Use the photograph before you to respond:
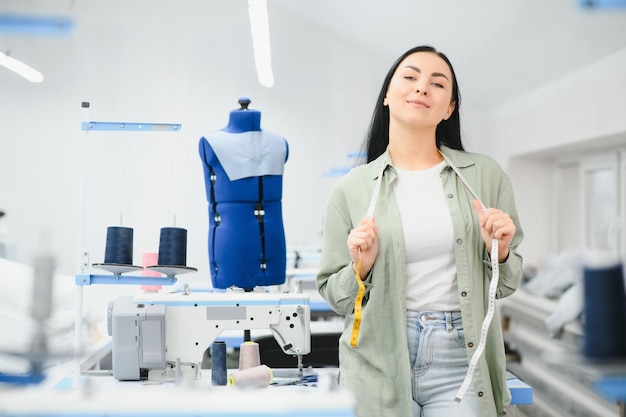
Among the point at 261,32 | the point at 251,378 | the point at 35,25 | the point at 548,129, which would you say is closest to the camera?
the point at 35,25

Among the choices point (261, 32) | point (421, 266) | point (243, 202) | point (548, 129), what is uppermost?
point (261, 32)

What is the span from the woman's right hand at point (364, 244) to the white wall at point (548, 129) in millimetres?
2856

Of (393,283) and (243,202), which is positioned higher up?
(243,202)

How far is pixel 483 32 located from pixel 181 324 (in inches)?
134

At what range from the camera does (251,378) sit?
203 centimetres

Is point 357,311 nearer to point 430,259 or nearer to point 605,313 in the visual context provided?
point 430,259

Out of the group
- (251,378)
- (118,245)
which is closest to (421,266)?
(251,378)

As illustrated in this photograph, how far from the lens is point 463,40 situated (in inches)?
205

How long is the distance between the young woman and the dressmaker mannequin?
0.94m

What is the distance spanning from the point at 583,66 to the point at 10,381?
13.6 ft

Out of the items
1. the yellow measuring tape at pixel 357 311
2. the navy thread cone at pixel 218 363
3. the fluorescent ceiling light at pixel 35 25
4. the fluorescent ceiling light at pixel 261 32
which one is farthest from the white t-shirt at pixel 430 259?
the fluorescent ceiling light at pixel 261 32

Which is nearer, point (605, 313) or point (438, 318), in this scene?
point (605, 313)

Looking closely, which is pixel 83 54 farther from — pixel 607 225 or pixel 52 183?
pixel 607 225

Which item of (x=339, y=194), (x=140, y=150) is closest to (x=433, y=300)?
(x=339, y=194)
